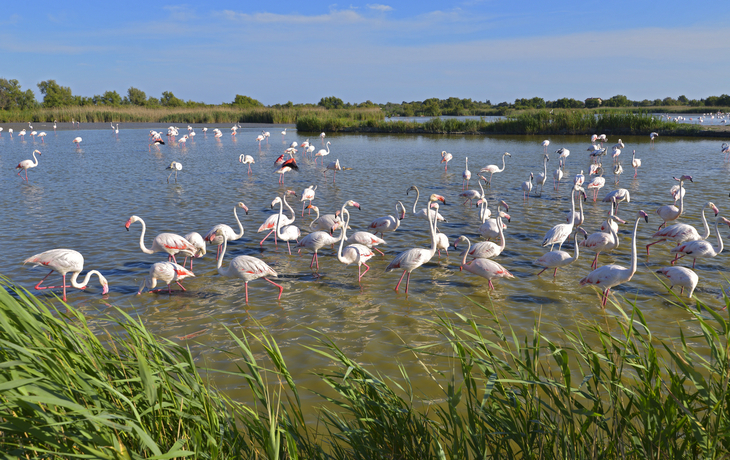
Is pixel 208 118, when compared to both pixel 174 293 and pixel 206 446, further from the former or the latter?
pixel 206 446

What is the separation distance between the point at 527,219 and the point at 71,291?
9.84 m

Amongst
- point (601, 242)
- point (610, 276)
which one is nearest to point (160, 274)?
point (610, 276)

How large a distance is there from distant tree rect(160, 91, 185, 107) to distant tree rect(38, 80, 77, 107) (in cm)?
1576

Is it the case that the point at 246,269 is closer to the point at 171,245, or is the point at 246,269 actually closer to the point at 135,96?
the point at 171,245

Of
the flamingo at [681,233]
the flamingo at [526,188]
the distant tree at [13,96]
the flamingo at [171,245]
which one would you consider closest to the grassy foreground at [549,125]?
the flamingo at [526,188]

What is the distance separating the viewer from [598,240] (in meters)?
7.88

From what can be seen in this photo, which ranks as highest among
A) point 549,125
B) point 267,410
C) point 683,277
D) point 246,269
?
point 549,125

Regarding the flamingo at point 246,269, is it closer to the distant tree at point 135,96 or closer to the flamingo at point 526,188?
the flamingo at point 526,188

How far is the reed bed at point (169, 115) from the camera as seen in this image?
54969mm

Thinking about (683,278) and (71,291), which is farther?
(71,291)

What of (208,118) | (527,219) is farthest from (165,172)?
(208,118)

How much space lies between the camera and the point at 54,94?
7812 cm

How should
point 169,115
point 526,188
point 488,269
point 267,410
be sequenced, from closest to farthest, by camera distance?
point 267,410 < point 488,269 < point 526,188 < point 169,115

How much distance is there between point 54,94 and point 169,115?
34527 mm
